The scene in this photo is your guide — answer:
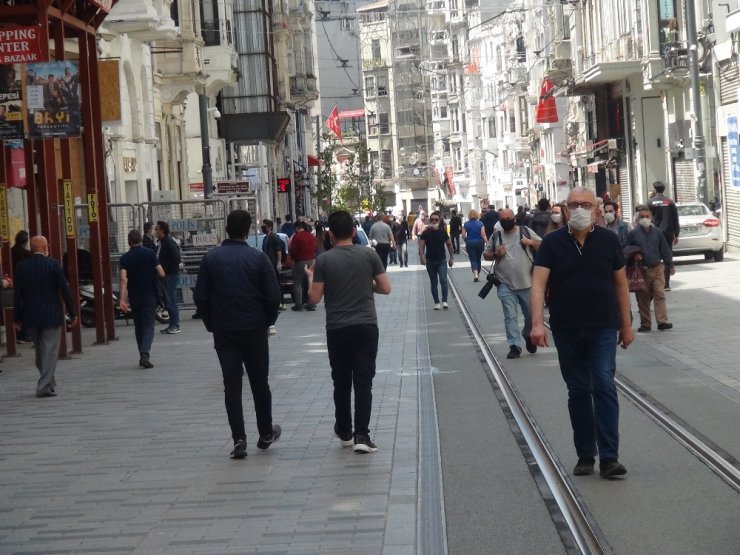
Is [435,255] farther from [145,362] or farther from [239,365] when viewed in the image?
[239,365]

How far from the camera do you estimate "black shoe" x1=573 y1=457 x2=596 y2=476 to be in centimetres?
886

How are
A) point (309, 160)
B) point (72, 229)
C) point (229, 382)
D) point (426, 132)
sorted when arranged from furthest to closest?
1. point (426, 132)
2. point (309, 160)
3. point (72, 229)
4. point (229, 382)

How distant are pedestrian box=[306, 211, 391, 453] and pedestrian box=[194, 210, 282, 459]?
0.38m

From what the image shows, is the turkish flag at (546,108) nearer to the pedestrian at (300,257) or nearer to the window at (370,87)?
the pedestrian at (300,257)

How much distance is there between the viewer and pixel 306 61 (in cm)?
7550

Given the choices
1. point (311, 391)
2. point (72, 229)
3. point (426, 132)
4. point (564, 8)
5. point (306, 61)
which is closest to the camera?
point (311, 391)

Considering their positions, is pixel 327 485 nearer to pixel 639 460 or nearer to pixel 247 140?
pixel 639 460

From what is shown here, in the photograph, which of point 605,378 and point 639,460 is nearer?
point 605,378

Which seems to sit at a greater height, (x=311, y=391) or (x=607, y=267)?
(x=607, y=267)

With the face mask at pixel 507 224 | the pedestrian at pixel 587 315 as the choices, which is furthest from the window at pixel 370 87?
the pedestrian at pixel 587 315

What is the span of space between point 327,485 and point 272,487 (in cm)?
33

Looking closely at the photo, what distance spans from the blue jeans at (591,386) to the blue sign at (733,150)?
28225mm

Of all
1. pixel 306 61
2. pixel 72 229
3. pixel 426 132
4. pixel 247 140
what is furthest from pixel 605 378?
pixel 426 132

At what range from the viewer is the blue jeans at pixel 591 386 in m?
8.77
